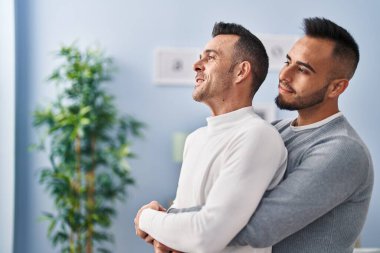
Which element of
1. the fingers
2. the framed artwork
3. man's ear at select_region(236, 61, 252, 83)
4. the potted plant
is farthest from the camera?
the framed artwork

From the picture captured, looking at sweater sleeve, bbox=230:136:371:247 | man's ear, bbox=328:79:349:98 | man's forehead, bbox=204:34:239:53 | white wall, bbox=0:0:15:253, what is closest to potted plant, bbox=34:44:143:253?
white wall, bbox=0:0:15:253

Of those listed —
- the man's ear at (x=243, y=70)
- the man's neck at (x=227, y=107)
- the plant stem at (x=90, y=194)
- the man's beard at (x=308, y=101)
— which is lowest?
the plant stem at (x=90, y=194)

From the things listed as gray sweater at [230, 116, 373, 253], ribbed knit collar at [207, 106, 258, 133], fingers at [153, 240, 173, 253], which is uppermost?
ribbed knit collar at [207, 106, 258, 133]

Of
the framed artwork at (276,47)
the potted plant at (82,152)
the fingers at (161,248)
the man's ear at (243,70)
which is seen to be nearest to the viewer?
the fingers at (161,248)

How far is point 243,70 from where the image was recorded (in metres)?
1.60

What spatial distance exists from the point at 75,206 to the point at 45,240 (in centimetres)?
Answer: 60

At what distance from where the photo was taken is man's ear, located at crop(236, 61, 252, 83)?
1.60 metres

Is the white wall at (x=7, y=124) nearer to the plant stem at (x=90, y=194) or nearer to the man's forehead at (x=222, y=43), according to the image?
the plant stem at (x=90, y=194)

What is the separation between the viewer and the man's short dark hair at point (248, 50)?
1605mm

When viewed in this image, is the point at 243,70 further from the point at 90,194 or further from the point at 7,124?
the point at 7,124

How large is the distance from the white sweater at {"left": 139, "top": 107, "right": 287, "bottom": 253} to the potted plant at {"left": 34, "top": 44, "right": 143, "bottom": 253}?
2647 millimetres

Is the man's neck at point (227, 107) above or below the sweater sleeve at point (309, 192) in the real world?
above

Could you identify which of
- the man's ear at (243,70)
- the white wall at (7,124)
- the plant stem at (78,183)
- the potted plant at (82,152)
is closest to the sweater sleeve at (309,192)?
the man's ear at (243,70)

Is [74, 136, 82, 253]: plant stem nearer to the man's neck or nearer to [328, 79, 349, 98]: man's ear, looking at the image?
the man's neck
